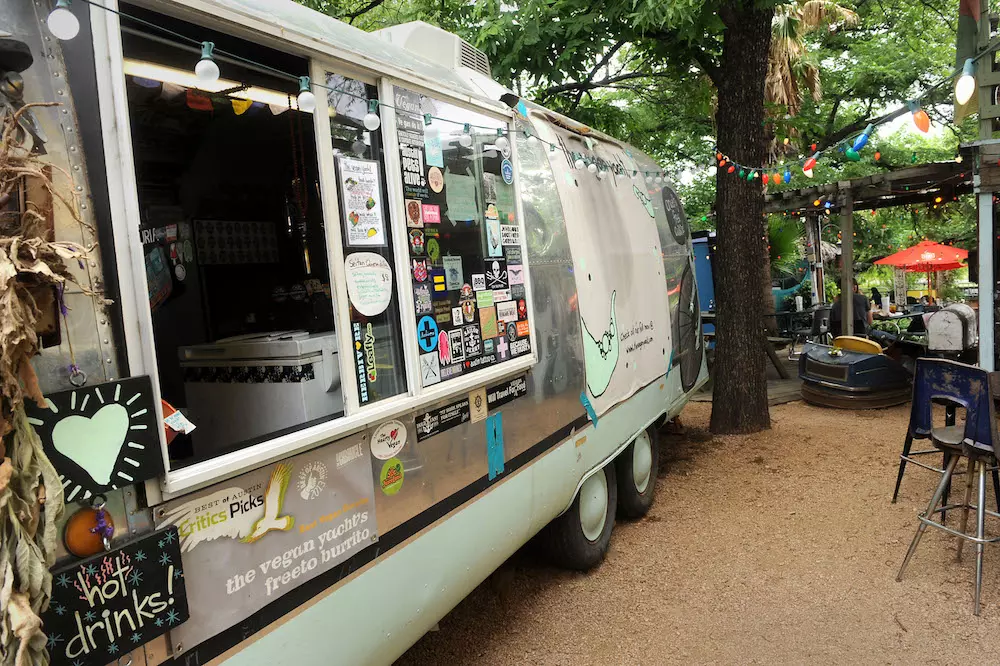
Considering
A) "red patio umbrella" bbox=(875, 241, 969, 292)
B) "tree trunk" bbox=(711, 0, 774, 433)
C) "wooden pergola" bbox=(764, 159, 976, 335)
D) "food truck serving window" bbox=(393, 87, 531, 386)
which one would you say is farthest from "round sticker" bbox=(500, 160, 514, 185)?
"red patio umbrella" bbox=(875, 241, 969, 292)

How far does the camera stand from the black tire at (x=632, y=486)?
5.09 m

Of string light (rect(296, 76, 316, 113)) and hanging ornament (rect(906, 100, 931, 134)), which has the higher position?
hanging ornament (rect(906, 100, 931, 134))

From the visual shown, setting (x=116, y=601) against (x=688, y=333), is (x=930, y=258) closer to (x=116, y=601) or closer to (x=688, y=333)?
(x=688, y=333)

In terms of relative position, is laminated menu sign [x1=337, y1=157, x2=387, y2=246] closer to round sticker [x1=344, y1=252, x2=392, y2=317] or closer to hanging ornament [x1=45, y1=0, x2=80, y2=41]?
round sticker [x1=344, y1=252, x2=392, y2=317]

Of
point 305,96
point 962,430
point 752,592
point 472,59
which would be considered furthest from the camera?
point 962,430

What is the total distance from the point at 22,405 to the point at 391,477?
1304 millimetres

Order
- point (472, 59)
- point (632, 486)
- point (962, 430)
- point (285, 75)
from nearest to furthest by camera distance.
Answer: point (285, 75) < point (472, 59) < point (962, 430) < point (632, 486)

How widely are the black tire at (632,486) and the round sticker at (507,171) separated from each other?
2372 millimetres

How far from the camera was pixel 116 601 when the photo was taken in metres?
1.54

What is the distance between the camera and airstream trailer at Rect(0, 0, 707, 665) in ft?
5.09

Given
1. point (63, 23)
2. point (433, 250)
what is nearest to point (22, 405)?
point (63, 23)

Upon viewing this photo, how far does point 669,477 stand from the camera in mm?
6398

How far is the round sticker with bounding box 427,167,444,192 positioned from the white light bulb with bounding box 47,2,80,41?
141cm

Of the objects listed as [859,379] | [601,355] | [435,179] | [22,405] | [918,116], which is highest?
[918,116]
